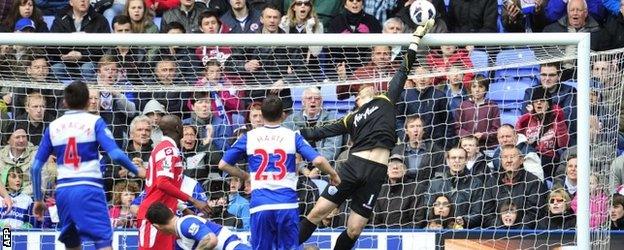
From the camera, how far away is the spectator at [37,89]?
1716 cm

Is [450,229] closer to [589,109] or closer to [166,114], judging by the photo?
[589,109]

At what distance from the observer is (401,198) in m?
17.0

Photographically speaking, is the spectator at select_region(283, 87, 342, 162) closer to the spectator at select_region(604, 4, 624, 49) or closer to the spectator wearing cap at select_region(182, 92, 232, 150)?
the spectator wearing cap at select_region(182, 92, 232, 150)

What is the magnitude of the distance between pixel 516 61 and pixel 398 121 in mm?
1544

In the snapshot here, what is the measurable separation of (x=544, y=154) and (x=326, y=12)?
3.43 meters

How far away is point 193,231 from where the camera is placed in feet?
47.1

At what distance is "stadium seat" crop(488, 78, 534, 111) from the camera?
17594 millimetres

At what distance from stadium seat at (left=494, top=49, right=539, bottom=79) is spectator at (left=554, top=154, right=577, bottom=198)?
0.99 metres

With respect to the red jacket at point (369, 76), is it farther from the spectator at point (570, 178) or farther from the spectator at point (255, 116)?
the spectator at point (570, 178)

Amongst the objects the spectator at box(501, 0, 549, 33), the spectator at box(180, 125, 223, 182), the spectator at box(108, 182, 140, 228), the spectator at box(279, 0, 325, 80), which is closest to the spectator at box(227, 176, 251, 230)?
the spectator at box(180, 125, 223, 182)

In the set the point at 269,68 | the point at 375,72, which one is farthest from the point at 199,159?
the point at 375,72

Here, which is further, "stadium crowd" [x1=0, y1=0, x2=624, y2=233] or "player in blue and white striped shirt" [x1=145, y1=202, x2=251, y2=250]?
"stadium crowd" [x1=0, y1=0, x2=624, y2=233]

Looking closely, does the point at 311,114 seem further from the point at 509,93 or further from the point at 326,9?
the point at 326,9

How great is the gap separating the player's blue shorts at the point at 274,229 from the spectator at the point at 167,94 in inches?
112
